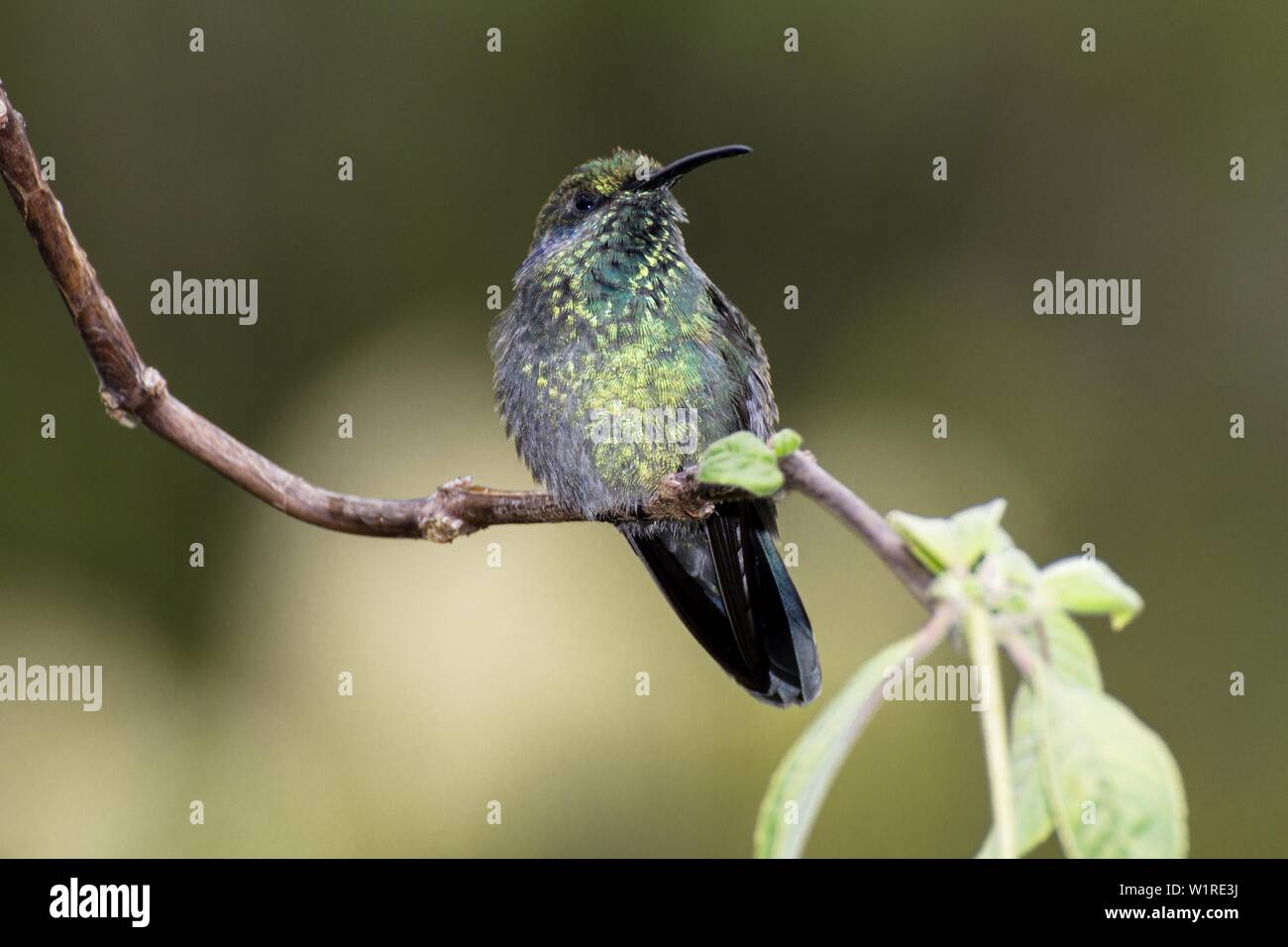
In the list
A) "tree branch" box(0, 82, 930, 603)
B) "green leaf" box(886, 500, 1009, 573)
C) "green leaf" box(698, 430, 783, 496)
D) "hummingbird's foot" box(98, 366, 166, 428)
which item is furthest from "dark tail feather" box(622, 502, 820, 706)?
"green leaf" box(886, 500, 1009, 573)

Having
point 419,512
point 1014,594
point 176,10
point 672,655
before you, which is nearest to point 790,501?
point 672,655

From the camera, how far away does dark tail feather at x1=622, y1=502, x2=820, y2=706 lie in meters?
Result: 2.40

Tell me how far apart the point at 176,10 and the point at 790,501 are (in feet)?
10.8

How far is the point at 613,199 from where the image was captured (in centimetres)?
264

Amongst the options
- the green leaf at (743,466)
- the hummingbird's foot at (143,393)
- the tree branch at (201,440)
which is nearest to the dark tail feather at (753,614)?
the tree branch at (201,440)

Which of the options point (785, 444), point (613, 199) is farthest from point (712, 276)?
point (785, 444)

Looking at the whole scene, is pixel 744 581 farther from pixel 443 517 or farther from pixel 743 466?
pixel 743 466

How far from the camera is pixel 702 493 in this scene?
1474 mm

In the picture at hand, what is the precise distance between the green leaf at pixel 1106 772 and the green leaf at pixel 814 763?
0.26 feet

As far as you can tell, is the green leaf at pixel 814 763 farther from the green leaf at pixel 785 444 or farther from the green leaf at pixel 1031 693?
the green leaf at pixel 785 444

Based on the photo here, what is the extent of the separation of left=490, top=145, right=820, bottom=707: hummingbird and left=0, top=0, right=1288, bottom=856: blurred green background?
1961 mm

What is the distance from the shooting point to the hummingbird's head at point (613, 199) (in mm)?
2600

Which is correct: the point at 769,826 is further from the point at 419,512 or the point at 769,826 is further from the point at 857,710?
the point at 419,512

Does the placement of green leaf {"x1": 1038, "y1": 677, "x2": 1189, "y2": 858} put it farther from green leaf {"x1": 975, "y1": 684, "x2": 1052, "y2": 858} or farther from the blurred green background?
the blurred green background
